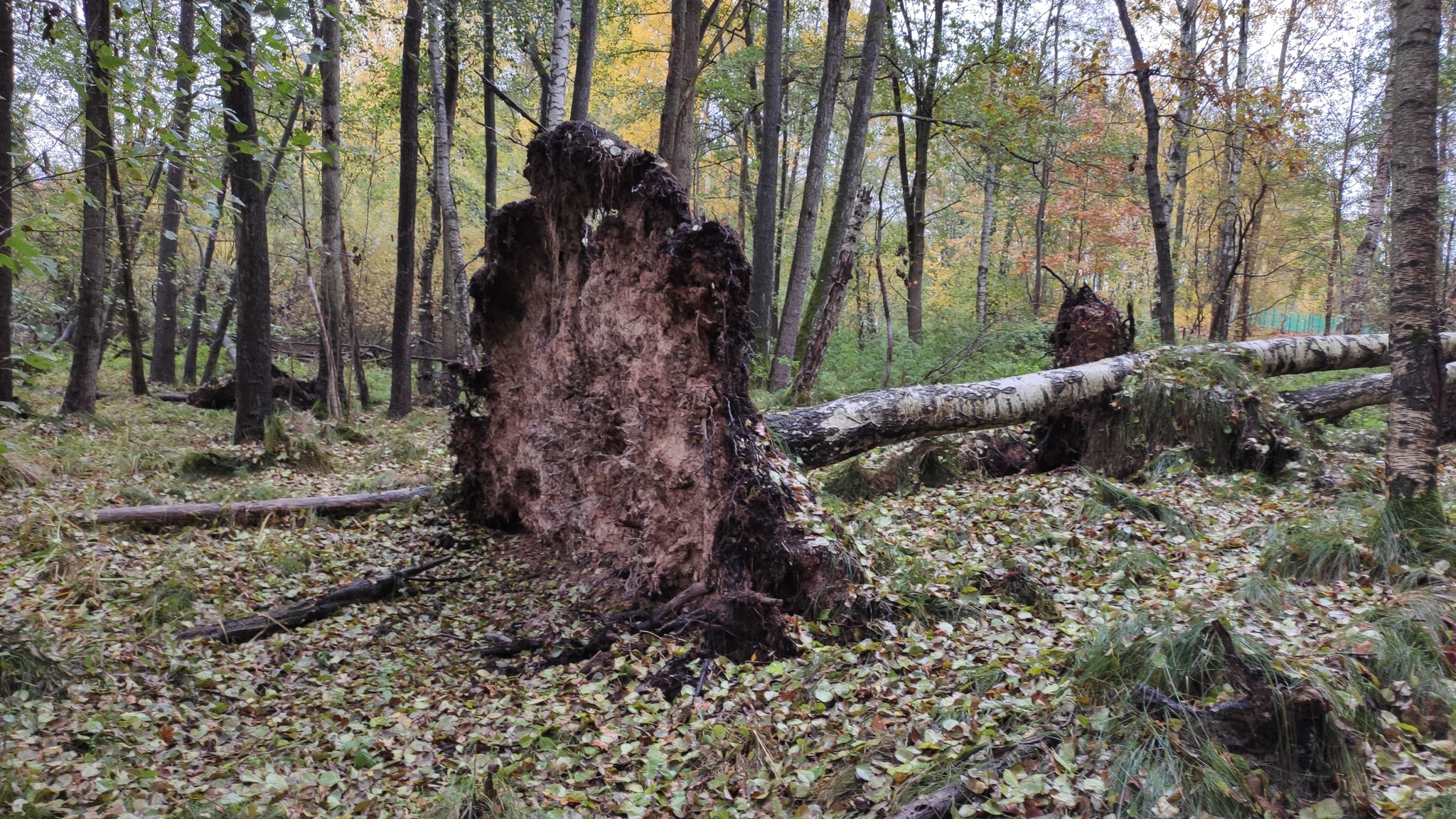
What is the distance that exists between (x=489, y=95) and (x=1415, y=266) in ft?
51.7

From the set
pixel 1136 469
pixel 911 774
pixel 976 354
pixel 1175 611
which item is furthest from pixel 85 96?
pixel 976 354

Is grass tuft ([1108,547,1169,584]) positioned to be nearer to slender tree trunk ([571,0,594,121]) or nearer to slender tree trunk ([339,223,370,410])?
slender tree trunk ([571,0,594,121])

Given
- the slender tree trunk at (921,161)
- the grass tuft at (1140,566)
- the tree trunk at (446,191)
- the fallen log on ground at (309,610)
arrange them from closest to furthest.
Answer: the grass tuft at (1140,566), the fallen log on ground at (309,610), the tree trunk at (446,191), the slender tree trunk at (921,161)

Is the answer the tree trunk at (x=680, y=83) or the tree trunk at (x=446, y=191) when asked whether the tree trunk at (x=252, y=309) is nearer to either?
the tree trunk at (x=446, y=191)

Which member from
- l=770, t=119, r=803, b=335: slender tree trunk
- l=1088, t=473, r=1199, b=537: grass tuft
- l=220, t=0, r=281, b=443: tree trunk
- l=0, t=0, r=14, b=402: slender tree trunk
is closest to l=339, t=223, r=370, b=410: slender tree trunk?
l=220, t=0, r=281, b=443: tree trunk

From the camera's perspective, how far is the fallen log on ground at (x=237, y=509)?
5.81 meters

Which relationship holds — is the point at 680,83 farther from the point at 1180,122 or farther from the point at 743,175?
the point at 743,175

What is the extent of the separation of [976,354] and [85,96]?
12.1m

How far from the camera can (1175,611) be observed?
10.9ft

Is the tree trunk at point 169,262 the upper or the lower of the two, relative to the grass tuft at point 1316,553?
upper

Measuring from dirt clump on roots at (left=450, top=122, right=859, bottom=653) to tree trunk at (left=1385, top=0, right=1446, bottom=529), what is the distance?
323 cm

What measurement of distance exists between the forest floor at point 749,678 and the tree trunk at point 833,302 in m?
3.63

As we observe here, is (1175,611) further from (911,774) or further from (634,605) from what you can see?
(634,605)

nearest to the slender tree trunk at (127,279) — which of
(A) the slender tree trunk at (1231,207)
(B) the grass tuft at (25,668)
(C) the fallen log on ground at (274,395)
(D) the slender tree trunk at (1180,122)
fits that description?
(C) the fallen log on ground at (274,395)
